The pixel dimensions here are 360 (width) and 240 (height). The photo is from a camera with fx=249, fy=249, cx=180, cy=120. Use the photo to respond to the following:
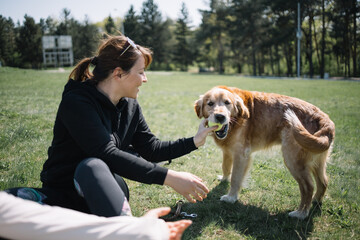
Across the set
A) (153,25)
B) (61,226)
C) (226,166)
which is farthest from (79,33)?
(61,226)

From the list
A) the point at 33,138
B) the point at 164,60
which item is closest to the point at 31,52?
the point at 164,60

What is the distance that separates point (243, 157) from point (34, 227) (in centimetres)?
285

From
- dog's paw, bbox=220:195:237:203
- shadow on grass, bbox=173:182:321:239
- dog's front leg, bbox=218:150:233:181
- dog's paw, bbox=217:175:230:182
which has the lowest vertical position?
shadow on grass, bbox=173:182:321:239

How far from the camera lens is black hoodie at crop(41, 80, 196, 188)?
1.94 m

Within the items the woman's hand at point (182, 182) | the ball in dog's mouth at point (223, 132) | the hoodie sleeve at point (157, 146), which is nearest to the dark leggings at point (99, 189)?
the woman's hand at point (182, 182)

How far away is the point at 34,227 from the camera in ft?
4.38

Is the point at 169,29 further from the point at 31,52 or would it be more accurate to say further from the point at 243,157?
the point at 243,157

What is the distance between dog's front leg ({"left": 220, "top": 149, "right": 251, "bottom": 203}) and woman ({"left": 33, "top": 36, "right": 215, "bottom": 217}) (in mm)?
1124

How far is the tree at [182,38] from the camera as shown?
2352 inches

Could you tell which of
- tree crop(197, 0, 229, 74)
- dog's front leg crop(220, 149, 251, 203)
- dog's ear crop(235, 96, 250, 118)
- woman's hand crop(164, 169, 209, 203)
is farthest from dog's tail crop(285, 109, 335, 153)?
tree crop(197, 0, 229, 74)

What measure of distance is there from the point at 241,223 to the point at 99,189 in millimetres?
1839

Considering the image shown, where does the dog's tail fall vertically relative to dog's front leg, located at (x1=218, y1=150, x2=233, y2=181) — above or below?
above

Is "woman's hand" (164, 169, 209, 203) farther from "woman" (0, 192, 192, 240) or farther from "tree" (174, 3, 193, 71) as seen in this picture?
"tree" (174, 3, 193, 71)

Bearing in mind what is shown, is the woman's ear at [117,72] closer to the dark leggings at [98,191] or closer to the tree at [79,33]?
the dark leggings at [98,191]
